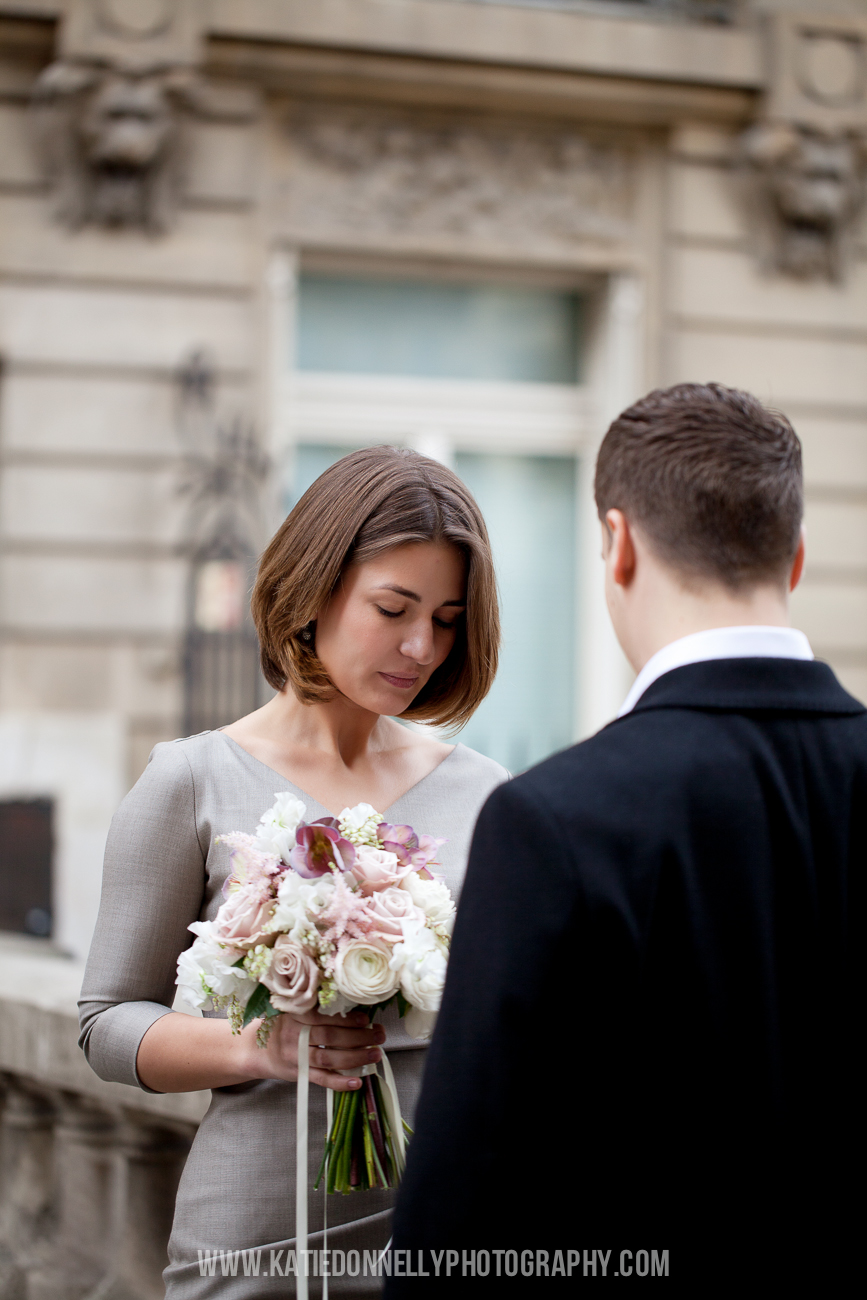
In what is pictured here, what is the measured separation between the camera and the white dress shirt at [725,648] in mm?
1275

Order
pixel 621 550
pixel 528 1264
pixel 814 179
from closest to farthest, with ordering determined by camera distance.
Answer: pixel 528 1264, pixel 621 550, pixel 814 179

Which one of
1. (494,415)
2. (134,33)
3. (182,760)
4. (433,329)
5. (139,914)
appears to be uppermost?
(134,33)

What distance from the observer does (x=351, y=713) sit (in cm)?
215

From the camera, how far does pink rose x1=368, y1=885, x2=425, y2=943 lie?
158cm

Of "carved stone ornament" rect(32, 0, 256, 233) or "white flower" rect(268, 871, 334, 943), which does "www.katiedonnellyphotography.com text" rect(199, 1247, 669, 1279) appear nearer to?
"white flower" rect(268, 871, 334, 943)

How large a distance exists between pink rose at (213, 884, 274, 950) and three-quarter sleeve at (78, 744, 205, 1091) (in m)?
0.31

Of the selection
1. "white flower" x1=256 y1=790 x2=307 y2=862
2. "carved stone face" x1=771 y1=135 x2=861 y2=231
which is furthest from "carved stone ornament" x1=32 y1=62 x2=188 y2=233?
"white flower" x1=256 y1=790 x2=307 y2=862

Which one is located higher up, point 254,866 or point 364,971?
point 254,866

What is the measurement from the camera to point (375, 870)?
162 cm

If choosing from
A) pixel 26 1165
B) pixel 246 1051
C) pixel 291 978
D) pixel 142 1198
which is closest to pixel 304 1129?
pixel 246 1051

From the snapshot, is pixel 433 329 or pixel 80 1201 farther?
pixel 433 329

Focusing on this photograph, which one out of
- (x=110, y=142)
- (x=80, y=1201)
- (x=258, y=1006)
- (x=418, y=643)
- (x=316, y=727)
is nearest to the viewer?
(x=258, y=1006)

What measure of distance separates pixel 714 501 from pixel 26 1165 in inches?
102

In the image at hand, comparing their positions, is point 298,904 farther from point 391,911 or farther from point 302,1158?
point 302,1158
